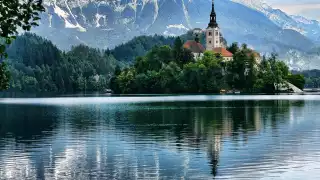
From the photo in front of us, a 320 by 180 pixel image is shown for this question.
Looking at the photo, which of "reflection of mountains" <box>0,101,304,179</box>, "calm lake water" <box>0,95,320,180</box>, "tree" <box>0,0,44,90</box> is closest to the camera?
"tree" <box>0,0,44,90</box>

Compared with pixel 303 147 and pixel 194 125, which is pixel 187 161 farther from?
pixel 194 125

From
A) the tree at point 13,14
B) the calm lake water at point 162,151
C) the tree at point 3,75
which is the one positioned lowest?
the calm lake water at point 162,151

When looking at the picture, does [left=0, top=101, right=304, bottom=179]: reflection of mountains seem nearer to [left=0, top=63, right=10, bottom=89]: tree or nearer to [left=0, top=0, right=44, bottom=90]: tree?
[left=0, top=63, right=10, bottom=89]: tree

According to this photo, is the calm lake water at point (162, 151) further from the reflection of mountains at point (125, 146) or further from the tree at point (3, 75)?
the tree at point (3, 75)

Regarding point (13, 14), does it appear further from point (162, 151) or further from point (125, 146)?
point (125, 146)

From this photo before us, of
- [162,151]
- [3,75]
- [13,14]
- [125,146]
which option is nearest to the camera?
[13,14]

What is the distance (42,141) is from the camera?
1831 inches

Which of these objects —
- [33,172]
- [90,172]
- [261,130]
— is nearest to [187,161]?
[90,172]

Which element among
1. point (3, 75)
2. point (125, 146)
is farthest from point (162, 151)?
point (3, 75)

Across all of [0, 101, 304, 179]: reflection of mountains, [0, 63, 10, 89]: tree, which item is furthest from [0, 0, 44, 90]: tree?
[0, 101, 304, 179]: reflection of mountains

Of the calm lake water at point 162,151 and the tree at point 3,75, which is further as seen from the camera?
the calm lake water at point 162,151

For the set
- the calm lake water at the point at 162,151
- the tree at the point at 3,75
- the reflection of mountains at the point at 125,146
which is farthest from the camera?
the reflection of mountains at the point at 125,146

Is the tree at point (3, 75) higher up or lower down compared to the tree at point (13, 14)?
lower down

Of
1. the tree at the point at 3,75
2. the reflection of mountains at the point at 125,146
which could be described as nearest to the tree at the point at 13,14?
the tree at the point at 3,75
